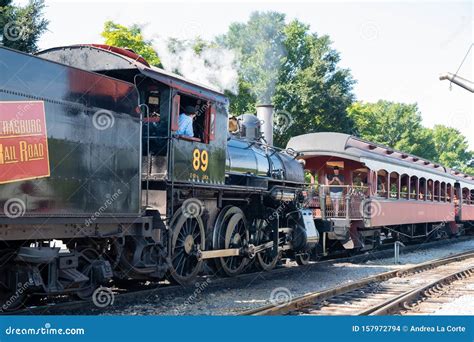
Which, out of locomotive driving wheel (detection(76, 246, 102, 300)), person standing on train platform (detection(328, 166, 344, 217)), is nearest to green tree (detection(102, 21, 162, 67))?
person standing on train platform (detection(328, 166, 344, 217))

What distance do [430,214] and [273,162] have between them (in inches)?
486

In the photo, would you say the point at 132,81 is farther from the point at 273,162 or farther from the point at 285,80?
the point at 285,80

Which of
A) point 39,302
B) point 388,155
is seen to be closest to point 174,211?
point 39,302

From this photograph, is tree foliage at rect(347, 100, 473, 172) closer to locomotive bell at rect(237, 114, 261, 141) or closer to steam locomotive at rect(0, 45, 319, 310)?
locomotive bell at rect(237, 114, 261, 141)

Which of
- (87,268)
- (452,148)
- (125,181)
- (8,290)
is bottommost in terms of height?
(8,290)

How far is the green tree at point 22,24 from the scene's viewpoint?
1532 cm

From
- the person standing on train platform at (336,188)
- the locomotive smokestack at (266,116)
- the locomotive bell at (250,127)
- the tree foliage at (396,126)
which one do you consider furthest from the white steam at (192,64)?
the tree foliage at (396,126)

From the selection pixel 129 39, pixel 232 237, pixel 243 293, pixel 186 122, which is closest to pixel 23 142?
pixel 186 122

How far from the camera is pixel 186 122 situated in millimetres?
9148

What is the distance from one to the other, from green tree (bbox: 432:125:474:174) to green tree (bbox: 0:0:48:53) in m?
54.6

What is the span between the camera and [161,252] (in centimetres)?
856

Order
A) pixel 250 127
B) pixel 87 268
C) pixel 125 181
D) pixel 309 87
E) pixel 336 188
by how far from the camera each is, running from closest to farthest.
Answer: pixel 87 268 < pixel 125 181 < pixel 250 127 < pixel 336 188 < pixel 309 87

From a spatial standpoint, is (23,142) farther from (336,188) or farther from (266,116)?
(336,188)

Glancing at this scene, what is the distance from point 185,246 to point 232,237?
69.7 inches
